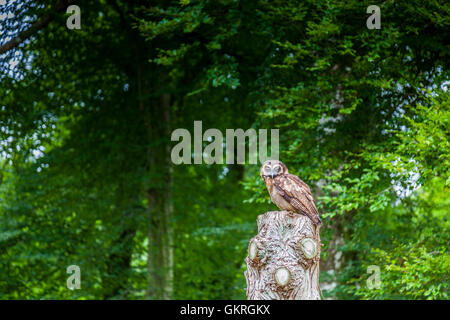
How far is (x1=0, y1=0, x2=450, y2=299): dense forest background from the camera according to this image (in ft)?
29.1

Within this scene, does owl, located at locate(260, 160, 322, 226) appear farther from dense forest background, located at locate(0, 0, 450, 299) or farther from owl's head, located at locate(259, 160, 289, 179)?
dense forest background, located at locate(0, 0, 450, 299)

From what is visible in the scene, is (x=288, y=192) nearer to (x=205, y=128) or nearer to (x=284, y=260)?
(x=284, y=260)

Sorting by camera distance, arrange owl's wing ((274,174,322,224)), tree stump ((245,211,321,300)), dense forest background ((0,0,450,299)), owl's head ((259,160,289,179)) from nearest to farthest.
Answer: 1. tree stump ((245,211,321,300))
2. owl's wing ((274,174,322,224))
3. owl's head ((259,160,289,179))
4. dense forest background ((0,0,450,299))

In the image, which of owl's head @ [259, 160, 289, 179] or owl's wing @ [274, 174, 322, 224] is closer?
owl's wing @ [274, 174, 322, 224]

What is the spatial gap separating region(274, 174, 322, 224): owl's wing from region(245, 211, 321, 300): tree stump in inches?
9.5

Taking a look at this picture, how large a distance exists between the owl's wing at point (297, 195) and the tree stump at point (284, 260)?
0.24 m

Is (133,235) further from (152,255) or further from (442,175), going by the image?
(442,175)

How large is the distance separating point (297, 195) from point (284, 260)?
76cm

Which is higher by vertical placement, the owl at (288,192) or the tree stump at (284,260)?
the owl at (288,192)

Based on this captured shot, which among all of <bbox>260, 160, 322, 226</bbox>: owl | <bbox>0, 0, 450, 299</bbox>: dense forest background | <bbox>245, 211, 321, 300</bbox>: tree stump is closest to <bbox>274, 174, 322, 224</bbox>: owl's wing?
<bbox>260, 160, 322, 226</bbox>: owl

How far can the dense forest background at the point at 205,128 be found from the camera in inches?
350

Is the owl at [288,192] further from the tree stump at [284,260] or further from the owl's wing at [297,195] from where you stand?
the tree stump at [284,260]

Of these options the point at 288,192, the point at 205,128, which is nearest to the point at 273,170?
→ the point at 288,192

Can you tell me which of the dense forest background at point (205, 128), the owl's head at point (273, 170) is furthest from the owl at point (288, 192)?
the dense forest background at point (205, 128)
